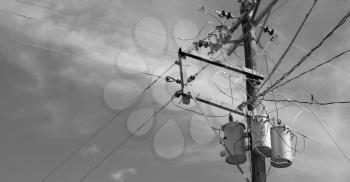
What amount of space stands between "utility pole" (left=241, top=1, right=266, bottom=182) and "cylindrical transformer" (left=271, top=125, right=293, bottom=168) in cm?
37

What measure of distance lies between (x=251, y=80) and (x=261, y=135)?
1.62m

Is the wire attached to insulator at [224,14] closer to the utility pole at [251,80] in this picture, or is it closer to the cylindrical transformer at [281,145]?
the utility pole at [251,80]

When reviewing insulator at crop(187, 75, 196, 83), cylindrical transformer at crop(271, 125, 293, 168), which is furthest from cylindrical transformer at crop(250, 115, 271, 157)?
insulator at crop(187, 75, 196, 83)

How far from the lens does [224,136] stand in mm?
11453

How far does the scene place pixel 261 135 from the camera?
433 inches

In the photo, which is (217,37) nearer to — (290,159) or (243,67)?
(243,67)

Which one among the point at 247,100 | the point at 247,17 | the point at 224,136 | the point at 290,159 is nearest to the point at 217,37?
the point at 247,17

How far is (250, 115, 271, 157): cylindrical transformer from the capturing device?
1095 cm

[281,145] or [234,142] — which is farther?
[234,142]

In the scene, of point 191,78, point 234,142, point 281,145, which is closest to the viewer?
point 281,145

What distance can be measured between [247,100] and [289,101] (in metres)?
1.07

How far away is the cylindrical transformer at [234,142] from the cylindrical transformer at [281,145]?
685 millimetres

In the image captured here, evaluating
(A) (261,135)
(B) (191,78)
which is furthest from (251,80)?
(A) (261,135)

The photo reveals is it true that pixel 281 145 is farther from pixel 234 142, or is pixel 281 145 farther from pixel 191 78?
pixel 191 78
